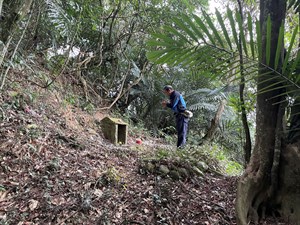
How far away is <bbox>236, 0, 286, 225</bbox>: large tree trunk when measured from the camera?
179 cm

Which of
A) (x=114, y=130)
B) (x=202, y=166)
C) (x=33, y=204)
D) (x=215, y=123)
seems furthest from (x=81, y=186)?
(x=215, y=123)

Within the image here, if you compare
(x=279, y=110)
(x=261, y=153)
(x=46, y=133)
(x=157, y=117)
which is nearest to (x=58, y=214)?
(x=46, y=133)

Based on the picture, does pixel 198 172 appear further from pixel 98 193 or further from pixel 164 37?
pixel 164 37

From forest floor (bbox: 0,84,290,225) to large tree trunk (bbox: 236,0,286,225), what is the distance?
28 cm

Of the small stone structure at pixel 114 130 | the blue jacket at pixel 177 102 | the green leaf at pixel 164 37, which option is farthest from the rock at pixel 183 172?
the small stone structure at pixel 114 130

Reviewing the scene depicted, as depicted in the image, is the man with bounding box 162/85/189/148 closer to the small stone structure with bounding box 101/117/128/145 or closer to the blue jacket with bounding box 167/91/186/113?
the blue jacket with bounding box 167/91/186/113

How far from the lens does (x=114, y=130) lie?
15.7 ft

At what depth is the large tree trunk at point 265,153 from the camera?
5.86 ft

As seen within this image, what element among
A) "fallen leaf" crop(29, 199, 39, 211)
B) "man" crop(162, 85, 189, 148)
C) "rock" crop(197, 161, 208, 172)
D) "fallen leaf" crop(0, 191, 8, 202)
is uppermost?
"man" crop(162, 85, 189, 148)

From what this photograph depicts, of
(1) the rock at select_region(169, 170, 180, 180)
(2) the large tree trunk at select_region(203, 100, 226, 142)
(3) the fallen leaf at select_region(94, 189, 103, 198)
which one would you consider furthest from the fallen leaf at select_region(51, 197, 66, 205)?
(2) the large tree trunk at select_region(203, 100, 226, 142)

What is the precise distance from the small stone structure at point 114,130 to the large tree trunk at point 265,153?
10.7 ft

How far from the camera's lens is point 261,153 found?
188cm

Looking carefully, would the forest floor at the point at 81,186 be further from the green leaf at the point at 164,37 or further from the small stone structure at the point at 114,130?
the green leaf at the point at 164,37

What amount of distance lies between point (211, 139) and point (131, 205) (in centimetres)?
497
